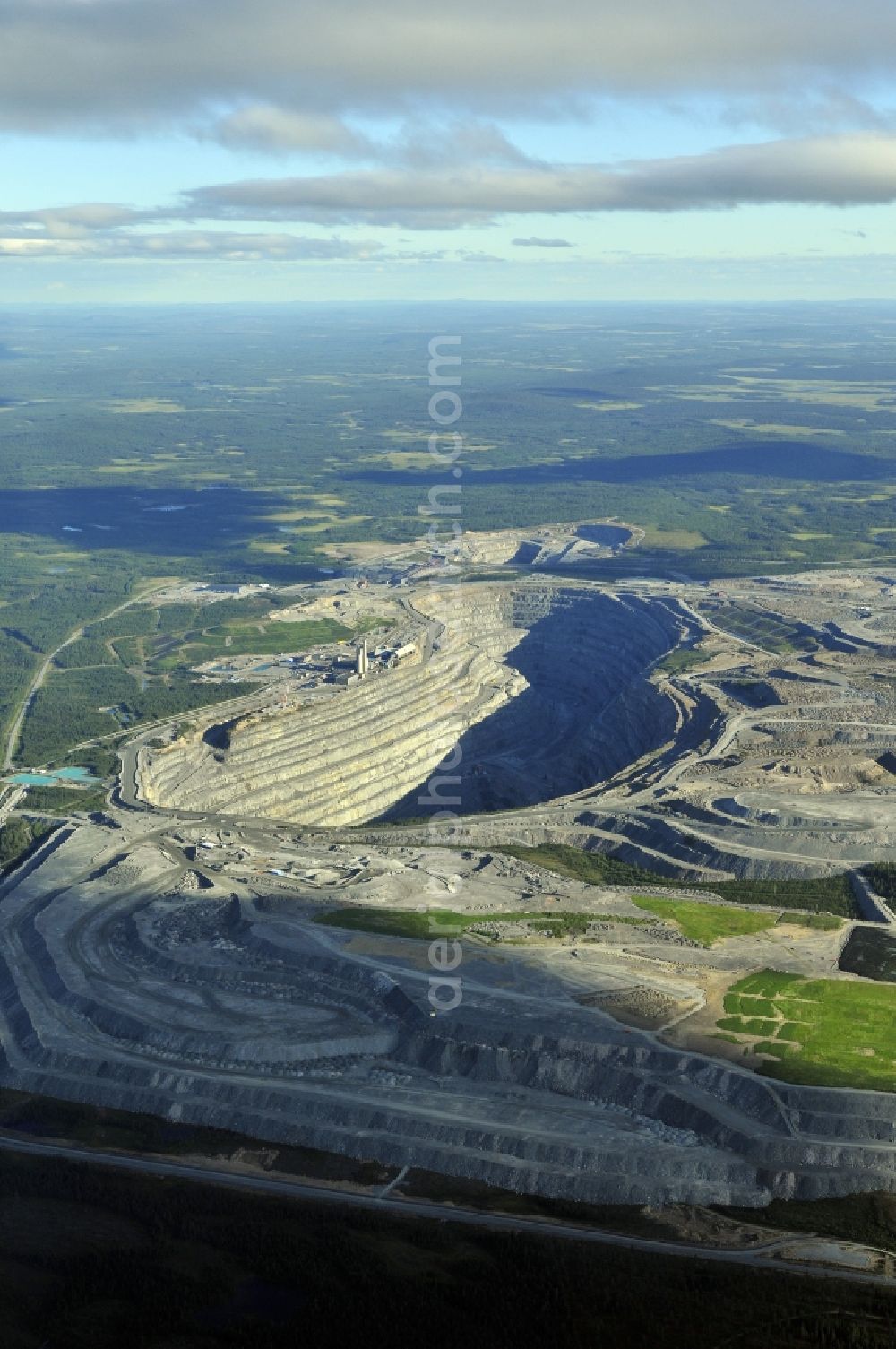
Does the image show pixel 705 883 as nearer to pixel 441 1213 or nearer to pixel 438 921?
pixel 438 921

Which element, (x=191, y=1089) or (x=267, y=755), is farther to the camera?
(x=267, y=755)

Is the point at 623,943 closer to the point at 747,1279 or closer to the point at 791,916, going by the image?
the point at 791,916

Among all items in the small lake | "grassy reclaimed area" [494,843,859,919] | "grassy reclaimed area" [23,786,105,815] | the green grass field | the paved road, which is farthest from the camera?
the small lake

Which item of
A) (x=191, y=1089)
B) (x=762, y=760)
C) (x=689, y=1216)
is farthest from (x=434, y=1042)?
(x=762, y=760)

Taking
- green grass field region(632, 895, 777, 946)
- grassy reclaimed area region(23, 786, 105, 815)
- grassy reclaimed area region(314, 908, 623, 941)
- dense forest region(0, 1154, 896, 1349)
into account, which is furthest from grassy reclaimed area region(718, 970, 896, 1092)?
grassy reclaimed area region(23, 786, 105, 815)

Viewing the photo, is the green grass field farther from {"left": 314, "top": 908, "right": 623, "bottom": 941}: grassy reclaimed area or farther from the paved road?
the paved road

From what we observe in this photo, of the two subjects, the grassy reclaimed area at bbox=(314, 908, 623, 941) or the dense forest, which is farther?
the grassy reclaimed area at bbox=(314, 908, 623, 941)
